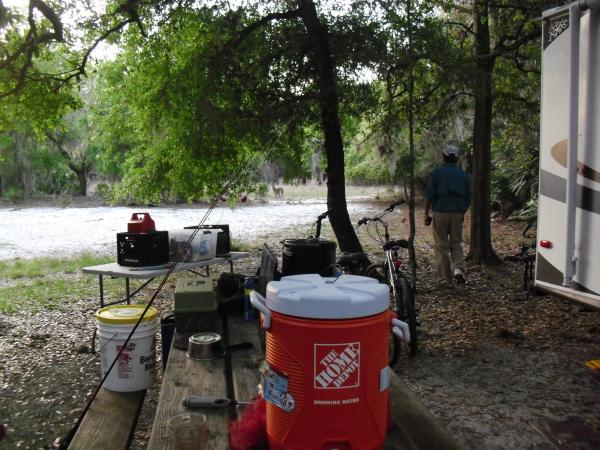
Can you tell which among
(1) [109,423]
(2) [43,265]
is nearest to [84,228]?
(2) [43,265]

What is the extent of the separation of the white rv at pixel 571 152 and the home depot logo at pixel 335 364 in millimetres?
3017

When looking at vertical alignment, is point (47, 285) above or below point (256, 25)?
below

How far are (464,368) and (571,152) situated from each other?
6.53 feet

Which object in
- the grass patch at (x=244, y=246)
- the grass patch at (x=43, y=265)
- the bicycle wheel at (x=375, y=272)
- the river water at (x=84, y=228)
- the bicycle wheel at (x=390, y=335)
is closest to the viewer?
the bicycle wheel at (x=390, y=335)

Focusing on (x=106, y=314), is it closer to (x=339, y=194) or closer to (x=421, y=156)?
(x=339, y=194)

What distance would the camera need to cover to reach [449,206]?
7.50 metres

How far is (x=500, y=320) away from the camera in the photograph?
631 centimetres

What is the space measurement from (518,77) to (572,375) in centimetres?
671

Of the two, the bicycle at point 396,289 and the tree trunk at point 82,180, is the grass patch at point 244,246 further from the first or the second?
the tree trunk at point 82,180

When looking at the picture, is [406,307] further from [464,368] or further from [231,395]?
[231,395]

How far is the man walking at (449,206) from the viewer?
7.42 metres

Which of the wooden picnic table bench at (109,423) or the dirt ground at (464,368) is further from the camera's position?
the dirt ground at (464,368)

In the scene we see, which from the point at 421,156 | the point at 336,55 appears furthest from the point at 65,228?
the point at 336,55

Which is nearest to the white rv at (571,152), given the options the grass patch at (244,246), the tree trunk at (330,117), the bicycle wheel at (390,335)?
the bicycle wheel at (390,335)
